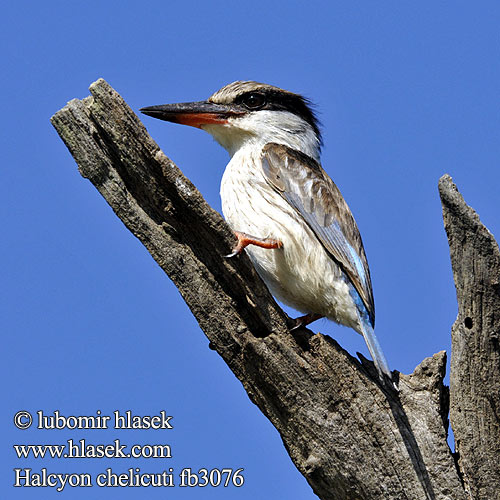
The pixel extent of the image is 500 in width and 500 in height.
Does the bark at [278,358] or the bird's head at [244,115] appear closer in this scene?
the bark at [278,358]

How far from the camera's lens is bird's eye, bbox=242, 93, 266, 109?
6.53 m

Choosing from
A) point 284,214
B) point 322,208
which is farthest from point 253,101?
point 284,214

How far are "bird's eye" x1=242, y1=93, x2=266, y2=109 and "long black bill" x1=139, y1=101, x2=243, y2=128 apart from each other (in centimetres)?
13

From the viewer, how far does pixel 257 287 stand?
190 inches

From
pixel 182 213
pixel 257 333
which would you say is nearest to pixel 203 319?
pixel 257 333

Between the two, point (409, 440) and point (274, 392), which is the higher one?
point (274, 392)

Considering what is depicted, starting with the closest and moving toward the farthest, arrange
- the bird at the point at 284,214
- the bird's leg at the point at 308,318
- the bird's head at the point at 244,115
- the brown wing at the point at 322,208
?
the bird's leg at the point at 308,318, the bird at the point at 284,214, the brown wing at the point at 322,208, the bird's head at the point at 244,115

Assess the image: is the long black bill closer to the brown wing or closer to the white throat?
the white throat

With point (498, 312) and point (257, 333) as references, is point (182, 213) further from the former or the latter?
point (498, 312)

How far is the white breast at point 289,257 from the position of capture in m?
5.38

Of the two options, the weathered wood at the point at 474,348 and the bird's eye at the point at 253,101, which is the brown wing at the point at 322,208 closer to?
the bird's eye at the point at 253,101

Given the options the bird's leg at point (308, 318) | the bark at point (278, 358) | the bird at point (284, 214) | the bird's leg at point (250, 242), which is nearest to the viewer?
the bark at point (278, 358)

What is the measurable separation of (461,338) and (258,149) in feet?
8.31

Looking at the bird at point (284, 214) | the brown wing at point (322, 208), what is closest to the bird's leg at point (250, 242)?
the bird at point (284, 214)
